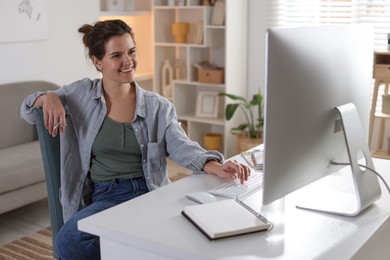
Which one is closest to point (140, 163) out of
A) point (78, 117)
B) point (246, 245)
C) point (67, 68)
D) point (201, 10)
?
point (78, 117)

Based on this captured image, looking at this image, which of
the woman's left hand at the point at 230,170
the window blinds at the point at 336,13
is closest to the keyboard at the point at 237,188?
the woman's left hand at the point at 230,170

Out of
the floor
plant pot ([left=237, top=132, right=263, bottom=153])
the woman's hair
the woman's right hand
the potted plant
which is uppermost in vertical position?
the woman's hair

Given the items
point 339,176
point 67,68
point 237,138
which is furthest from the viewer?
point 237,138

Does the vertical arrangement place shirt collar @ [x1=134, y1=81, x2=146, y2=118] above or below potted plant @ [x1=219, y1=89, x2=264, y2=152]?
above

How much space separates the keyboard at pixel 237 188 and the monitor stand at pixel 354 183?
17cm

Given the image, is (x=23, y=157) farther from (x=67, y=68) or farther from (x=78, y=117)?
(x=78, y=117)

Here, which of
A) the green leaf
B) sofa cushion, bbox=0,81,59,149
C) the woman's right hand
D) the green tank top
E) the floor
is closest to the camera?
the woman's right hand

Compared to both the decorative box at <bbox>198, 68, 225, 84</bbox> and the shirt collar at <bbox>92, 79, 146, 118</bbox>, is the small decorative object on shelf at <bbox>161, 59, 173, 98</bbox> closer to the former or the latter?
the decorative box at <bbox>198, 68, 225, 84</bbox>

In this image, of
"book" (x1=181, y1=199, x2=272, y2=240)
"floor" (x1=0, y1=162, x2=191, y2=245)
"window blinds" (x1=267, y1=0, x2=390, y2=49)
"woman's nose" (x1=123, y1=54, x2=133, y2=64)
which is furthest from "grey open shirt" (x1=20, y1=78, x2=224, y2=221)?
"window blinds" (x1=267, y1=0, x2=390, y2=49)

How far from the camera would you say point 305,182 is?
1.62 m

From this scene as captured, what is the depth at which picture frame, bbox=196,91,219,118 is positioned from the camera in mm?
5062

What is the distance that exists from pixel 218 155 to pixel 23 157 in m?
1.92

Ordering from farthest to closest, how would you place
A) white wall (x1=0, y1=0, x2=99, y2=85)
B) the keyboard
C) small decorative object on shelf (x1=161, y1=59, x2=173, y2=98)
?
small decorative object on shelf (x1=161, y1=59, x2=173, y2=98), white wall (x1=0, y1=0, x2=99, y2=85), the keyboard

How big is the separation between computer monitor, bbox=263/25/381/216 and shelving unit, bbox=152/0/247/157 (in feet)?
10.1
